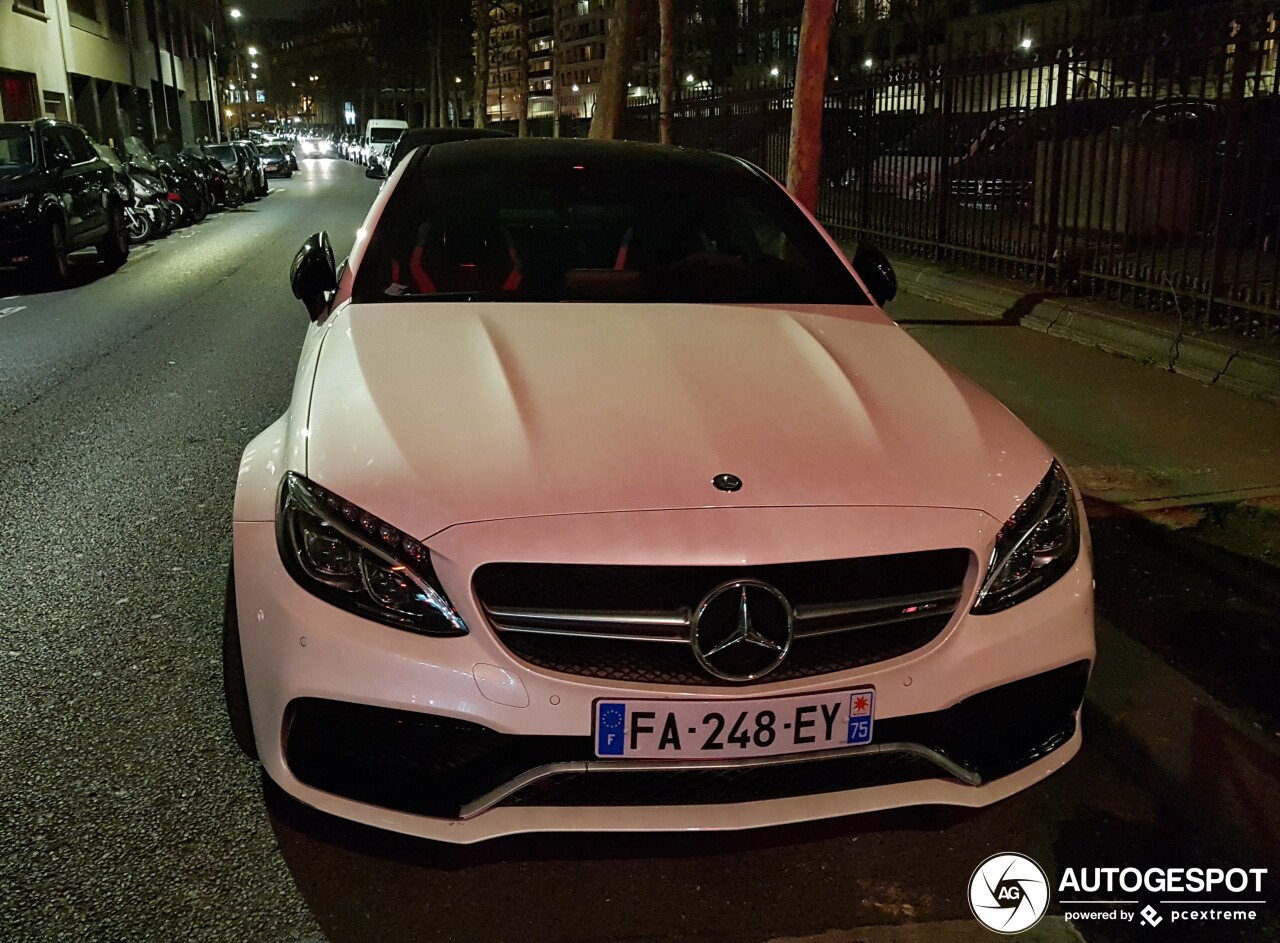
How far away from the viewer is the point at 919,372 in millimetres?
3178

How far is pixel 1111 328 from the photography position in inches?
324

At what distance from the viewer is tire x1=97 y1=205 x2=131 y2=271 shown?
14.8m

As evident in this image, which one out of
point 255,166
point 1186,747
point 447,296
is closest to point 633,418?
point 447,296

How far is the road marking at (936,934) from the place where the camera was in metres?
2.39

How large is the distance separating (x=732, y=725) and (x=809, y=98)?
30.1ft

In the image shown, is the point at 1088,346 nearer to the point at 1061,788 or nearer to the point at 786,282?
the point at 786,282

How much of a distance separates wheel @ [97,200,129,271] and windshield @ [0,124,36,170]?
5.24ft

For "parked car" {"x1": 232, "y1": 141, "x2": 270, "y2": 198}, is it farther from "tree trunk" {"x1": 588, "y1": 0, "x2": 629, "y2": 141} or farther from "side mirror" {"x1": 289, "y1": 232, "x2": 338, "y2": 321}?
"side mirror" {"x1": 289, "y1": 232, "x2": 338, "y2": 321}

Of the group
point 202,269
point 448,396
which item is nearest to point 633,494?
point 448,396

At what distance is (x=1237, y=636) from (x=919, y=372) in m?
1.64

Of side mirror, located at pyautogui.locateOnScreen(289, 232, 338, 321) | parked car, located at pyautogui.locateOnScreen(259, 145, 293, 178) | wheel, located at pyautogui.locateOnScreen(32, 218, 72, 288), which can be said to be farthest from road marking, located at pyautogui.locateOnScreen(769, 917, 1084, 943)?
parked car, located at pyautogui.locateOnScreen(259, 145, 293, 178)

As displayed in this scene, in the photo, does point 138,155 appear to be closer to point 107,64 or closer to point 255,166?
point 255,166

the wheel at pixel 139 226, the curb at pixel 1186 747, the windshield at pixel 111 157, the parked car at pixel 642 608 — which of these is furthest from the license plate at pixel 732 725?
the wheel at pixel 139 226
